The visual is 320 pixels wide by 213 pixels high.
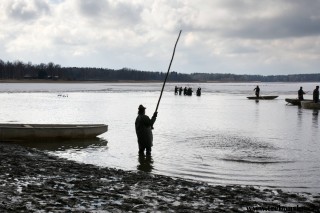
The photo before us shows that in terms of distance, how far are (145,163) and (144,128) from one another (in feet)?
→ 4.21

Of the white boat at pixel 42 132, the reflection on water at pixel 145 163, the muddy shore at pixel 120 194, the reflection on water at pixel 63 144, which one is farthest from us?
the white boat at pixel 42 132

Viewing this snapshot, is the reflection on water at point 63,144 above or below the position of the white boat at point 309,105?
below

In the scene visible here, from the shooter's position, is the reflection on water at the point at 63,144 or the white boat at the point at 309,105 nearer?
the reflection on water at the point at 63,144

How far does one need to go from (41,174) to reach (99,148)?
6.63 meters

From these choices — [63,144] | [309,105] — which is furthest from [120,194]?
[309,105]

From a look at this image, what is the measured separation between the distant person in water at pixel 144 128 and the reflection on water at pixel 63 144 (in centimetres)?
372

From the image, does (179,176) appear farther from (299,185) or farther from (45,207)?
(45,207)

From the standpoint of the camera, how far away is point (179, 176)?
12.5 m

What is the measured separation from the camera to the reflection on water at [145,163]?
13648mm

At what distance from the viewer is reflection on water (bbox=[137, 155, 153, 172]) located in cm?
1365

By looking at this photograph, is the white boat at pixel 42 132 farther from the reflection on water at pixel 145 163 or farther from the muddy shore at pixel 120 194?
the muddy shore at pixel 120 194

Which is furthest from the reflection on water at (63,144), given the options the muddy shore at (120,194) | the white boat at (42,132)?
the muddy shore at (120,194)

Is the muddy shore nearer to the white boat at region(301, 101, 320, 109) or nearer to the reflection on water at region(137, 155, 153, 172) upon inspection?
the reflection on water at region(137, 155, 153, 172)

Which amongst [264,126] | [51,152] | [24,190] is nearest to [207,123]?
[264,126]
